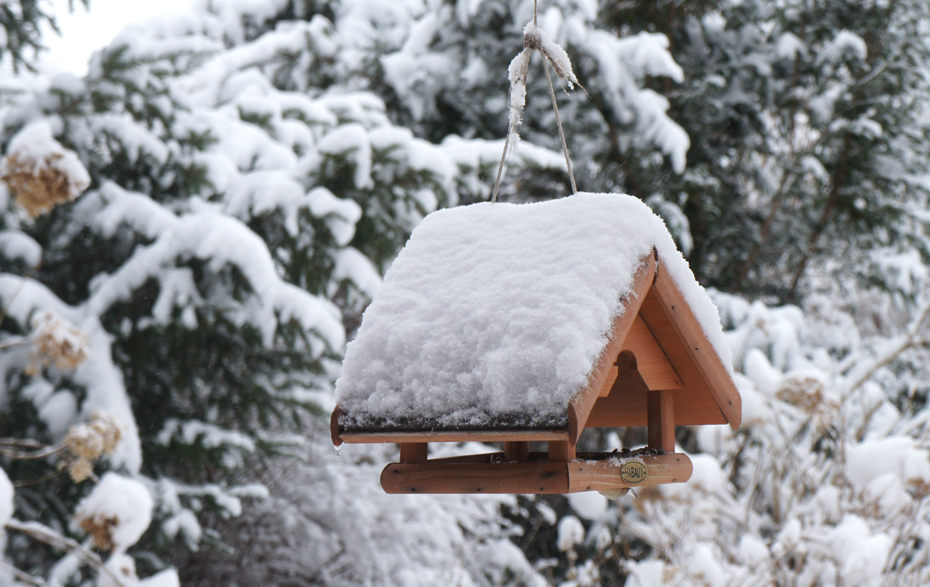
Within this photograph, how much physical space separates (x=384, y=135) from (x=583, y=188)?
221cm

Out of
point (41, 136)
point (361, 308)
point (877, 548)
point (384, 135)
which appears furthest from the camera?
point (361, 308)

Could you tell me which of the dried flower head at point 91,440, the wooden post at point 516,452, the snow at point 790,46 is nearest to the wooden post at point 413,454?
the wooden post at point 516,452

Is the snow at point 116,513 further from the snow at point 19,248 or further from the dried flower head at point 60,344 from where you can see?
the snow at point 19,248

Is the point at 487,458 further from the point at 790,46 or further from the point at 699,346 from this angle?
the point at 790,46

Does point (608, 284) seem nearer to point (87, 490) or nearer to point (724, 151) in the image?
point (87, 490)

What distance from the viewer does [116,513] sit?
2.06 m

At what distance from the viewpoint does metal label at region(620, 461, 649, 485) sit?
127cm

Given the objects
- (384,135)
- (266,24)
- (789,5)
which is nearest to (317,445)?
(384,135)

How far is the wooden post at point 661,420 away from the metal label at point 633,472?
138 mm

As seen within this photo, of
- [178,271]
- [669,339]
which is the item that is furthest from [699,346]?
[178,271]

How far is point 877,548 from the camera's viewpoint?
8.22 ft

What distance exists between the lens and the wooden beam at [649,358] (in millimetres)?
1323

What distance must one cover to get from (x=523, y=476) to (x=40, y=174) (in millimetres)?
1581

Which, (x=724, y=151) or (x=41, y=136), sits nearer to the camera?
(x=41, y=136)
